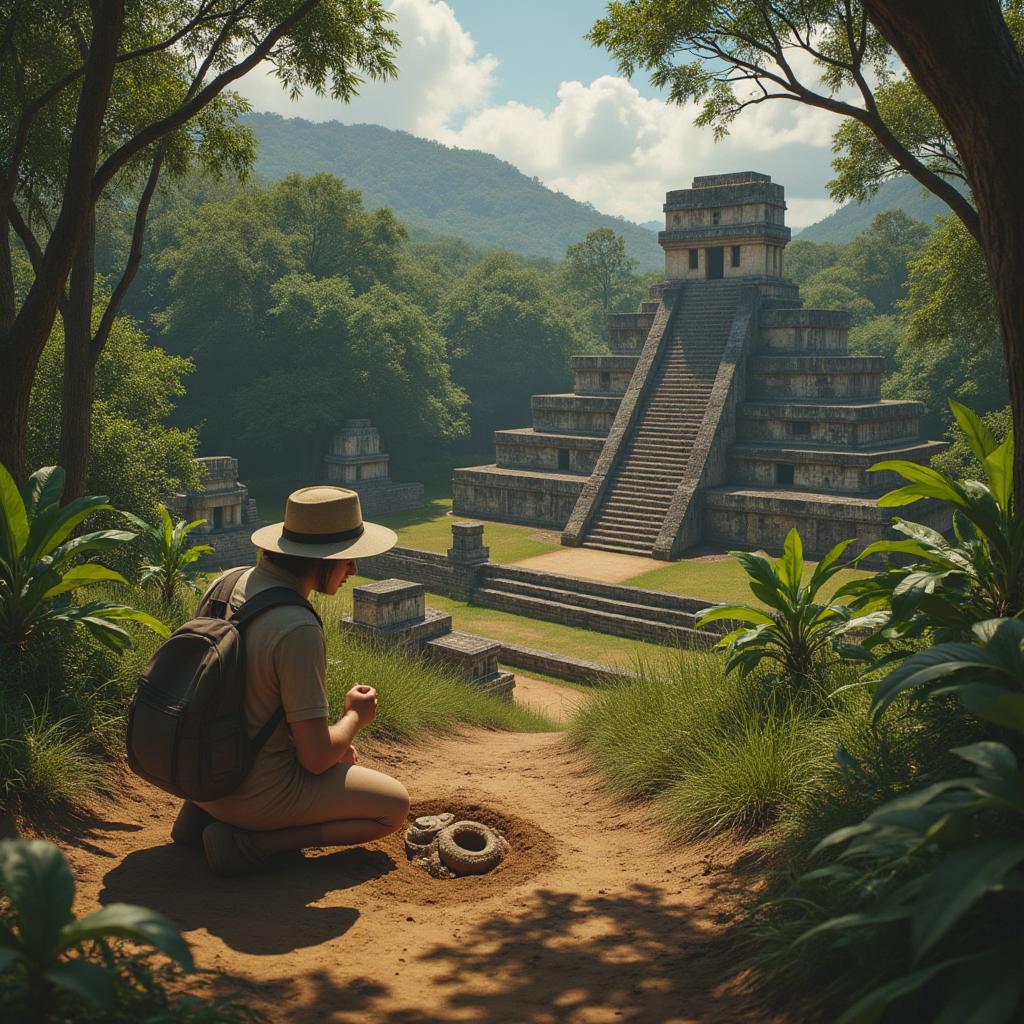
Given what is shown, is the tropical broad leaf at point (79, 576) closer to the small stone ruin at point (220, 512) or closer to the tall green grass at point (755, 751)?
the tall green grass at point (755, 751)

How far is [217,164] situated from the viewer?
40.0ft

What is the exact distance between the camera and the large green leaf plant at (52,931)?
2.27 m

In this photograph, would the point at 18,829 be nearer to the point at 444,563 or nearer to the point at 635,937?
the point at 635,937

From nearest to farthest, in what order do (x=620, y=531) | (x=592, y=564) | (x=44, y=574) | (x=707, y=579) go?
1. (x=44, y=574)
2. (x=707, y=579)
3. (x=592, y=564)
4. (x=620, y=531)

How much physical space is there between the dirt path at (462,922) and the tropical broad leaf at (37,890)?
101 centimetres

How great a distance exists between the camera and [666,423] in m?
28.2

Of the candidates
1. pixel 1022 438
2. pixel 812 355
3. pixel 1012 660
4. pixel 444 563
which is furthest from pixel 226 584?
pixel 812 355

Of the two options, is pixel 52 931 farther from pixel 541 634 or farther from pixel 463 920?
pixel 541 634

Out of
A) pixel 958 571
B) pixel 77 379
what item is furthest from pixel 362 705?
pixel 77 379

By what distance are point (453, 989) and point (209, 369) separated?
34.7 metres

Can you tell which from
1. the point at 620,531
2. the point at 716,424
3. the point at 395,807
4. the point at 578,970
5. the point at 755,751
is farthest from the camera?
the point at 716,424

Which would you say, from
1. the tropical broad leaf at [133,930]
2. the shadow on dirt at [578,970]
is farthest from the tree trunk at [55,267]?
the tropical broad leaf at [133,930]

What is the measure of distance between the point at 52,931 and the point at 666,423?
26.7m

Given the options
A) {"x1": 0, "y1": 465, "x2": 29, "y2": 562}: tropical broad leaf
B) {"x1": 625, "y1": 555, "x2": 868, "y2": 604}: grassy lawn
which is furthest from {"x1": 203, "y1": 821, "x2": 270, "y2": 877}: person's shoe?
{"x1": 625, "y1": 555, "x2": 868, "y2": 604}: grassy lawn
